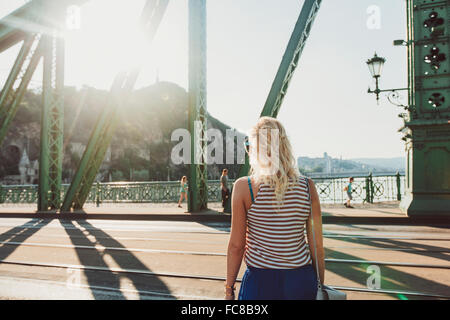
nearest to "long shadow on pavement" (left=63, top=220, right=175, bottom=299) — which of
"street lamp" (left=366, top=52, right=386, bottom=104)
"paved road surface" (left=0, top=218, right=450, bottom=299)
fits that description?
"paved road surface" (left=0, top=218, right=450, bottom=299)

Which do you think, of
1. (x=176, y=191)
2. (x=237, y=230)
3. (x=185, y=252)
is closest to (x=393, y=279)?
(x=237, y=230)

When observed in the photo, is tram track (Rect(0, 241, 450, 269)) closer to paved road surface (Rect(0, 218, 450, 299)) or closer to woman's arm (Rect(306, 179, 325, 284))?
paved road surface (Rect(0, 218, 450, 299))

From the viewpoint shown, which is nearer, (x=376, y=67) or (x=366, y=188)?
(x=376, y=67)

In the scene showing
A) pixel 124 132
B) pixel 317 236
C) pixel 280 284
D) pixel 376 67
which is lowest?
pixel 280 284

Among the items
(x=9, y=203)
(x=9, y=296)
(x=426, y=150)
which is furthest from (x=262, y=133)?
(x=9, y=203)

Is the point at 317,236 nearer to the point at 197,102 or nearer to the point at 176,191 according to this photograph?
the point at 197,102

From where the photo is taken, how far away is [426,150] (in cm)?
853

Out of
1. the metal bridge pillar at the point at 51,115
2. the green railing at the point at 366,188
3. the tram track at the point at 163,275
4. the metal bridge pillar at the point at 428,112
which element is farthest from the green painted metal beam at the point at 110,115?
the green railing at the point at 366,188

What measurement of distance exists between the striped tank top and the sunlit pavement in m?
1.94

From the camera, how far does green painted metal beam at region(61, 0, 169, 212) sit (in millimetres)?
11555

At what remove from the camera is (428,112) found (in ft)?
28.5

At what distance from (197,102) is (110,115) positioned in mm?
3527
